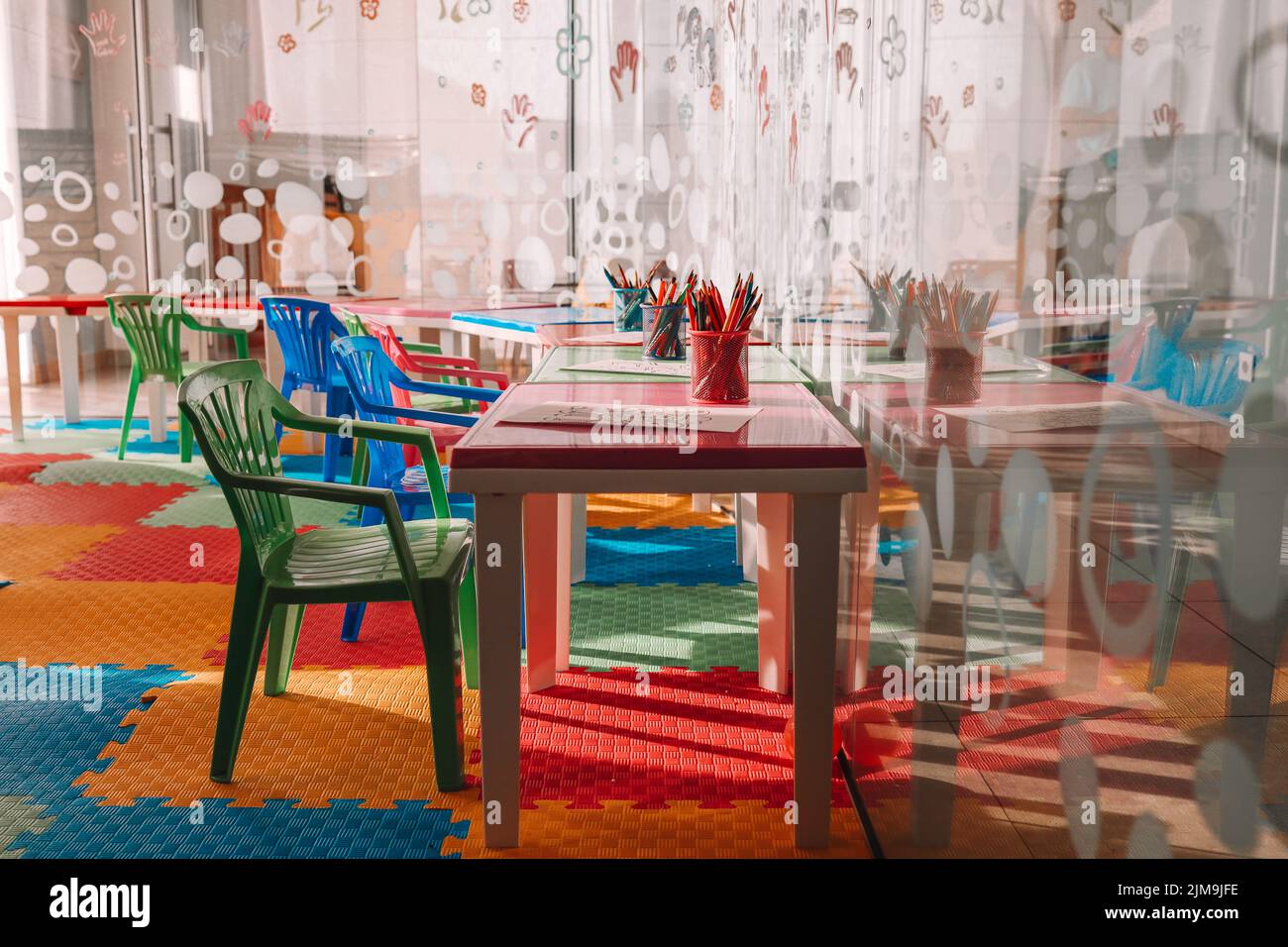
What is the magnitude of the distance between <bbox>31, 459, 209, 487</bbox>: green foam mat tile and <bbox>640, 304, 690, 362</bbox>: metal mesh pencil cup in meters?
2.75

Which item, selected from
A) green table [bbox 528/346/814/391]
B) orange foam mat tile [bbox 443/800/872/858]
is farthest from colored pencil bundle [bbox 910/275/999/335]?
orange foam mat tile [bbox 443/800/872/858]

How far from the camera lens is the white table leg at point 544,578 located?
8.55ft

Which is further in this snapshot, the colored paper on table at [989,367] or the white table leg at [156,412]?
the white table leg at [156,412]

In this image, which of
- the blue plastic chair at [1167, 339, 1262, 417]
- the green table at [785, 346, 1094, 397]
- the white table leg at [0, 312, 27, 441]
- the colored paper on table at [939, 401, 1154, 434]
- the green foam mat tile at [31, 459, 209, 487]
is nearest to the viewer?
the blue plastic chair at [1167, 339, 1262, 417]

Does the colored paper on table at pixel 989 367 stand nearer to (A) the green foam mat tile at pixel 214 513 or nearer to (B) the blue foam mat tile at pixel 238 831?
(B) the blue foam mat tile at pixel 238 831

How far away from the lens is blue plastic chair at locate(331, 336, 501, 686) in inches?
108

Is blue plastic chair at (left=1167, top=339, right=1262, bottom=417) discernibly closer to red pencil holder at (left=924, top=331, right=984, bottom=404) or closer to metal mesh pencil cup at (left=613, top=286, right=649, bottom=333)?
red pencil holder at (left=924, top=331, right=984, bottom=404)

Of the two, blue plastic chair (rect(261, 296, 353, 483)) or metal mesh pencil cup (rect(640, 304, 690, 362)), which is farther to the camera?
blue plastic chair (rect(261, 296, 353, 483))

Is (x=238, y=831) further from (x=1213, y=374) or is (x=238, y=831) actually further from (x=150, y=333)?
(x=150, y=333)

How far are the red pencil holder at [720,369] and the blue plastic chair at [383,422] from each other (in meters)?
0.76

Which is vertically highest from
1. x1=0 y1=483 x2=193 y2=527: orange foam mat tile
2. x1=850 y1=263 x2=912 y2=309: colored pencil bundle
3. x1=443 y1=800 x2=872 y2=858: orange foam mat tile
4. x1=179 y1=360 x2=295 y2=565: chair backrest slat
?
x1=850 y1=263 x2=912 y2=309: colored pencil bundle

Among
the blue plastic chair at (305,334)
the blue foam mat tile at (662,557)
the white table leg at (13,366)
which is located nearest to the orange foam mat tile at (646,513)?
the blue foam mat tile at (662,557)

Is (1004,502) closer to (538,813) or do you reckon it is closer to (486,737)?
(486,737)

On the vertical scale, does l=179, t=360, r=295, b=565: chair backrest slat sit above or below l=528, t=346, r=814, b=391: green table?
below
